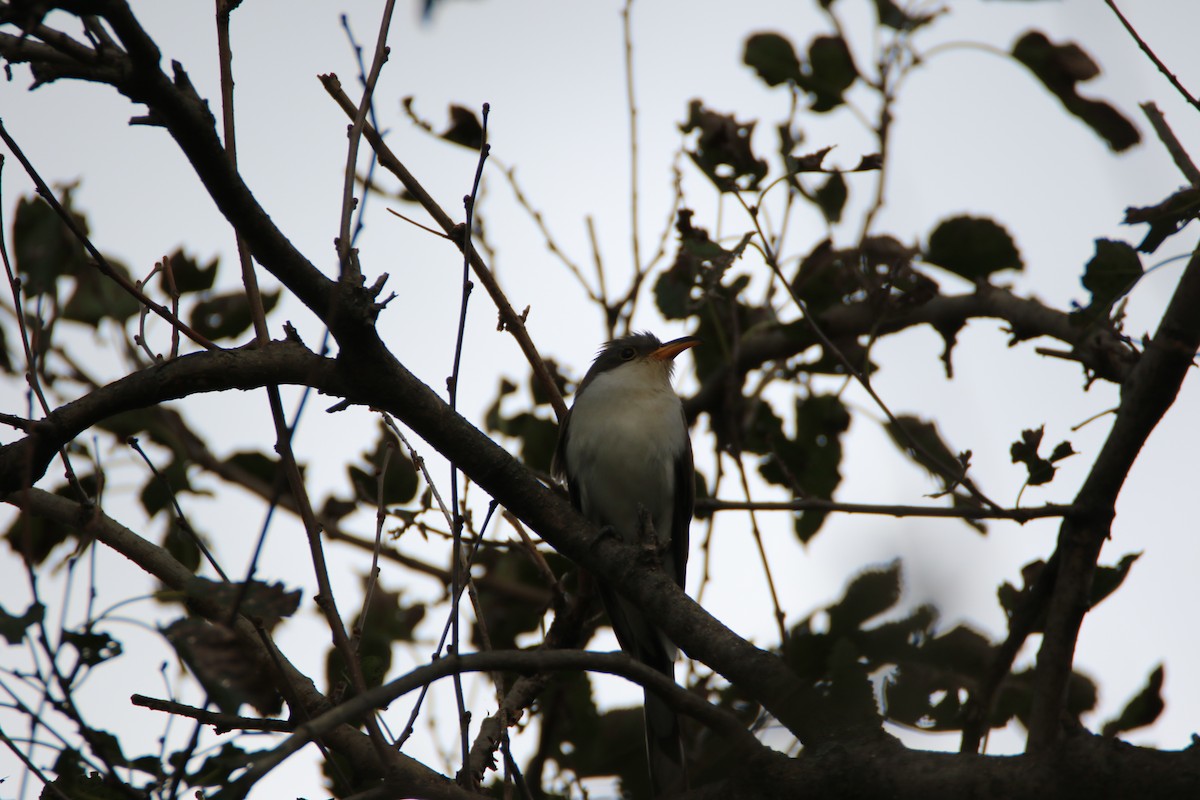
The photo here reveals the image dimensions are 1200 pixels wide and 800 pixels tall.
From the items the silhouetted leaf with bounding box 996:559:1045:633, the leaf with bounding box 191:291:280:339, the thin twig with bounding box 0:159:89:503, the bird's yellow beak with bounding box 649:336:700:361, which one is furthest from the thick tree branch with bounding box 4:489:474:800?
the bird's yellow beak with bounding box 649:336:700:361

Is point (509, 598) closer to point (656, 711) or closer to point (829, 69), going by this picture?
point (656, 711)

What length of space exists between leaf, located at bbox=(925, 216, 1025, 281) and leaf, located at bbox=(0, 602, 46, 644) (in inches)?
168

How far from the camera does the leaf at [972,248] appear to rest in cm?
516

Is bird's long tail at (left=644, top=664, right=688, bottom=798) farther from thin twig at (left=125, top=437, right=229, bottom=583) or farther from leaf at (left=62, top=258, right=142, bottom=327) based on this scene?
leaf at (left=62, top=258, right=142, bottom=327)

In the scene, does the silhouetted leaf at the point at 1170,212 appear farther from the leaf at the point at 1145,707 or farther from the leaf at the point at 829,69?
the leaf at the point at 829,69

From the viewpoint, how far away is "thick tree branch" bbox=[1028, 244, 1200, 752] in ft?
12.2

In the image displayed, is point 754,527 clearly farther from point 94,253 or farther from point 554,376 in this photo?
point 94,253

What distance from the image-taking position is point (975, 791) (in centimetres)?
221

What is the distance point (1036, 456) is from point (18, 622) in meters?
3.33

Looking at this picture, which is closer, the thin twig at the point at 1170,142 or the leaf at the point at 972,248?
the thin twig at the point at 1170,142

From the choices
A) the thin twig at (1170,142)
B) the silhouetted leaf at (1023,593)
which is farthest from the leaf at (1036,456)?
the thin twig at (1170,142)

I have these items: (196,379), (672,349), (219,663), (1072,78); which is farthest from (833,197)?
(219,663)

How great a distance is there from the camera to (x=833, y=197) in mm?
5766

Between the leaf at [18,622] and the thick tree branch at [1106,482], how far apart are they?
306cm
